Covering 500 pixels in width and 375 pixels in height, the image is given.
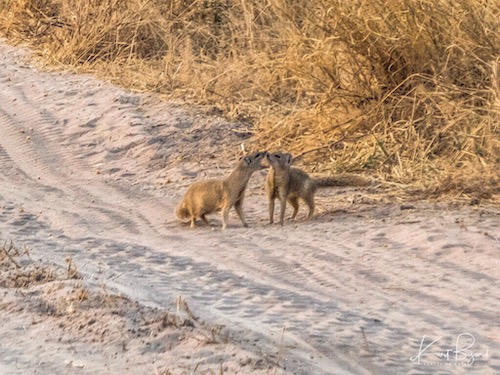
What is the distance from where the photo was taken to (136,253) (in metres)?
6.45

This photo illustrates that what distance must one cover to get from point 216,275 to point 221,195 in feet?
5.12

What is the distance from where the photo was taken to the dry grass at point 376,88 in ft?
26.0

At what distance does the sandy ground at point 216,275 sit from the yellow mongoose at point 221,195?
132mm

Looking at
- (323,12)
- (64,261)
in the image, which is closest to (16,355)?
(64,261)

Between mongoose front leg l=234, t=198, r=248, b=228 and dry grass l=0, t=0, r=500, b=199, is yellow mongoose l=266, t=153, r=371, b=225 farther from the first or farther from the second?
dry grass l=0, t=0, r=500, b=199

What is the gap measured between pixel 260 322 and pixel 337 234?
74.0 inches

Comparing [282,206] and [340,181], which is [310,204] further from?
[340,181]

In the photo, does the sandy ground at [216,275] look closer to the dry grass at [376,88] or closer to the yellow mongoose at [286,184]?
the yellow mongoose at [286,184]

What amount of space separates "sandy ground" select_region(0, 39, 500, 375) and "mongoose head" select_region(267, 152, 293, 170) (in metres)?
0.38

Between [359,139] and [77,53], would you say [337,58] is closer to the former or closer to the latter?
[359,139]

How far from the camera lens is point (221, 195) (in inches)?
293

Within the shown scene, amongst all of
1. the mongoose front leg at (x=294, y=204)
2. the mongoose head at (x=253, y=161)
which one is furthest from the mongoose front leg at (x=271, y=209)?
the mongoose head at (x=253, y=161)
